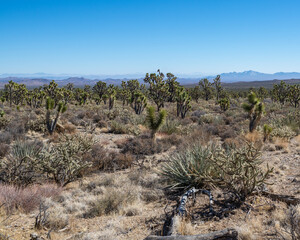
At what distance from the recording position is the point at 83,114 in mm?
22625


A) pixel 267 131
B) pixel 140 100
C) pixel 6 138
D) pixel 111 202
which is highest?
pixel 140 100

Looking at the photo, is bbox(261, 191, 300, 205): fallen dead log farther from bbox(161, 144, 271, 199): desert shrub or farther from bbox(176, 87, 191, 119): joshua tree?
bbox(176, 87, 191, 119): joshua tree

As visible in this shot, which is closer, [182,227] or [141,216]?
[182,227]

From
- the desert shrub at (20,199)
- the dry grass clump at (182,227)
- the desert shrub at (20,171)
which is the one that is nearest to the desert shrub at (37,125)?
the desert shrub at (20,171)

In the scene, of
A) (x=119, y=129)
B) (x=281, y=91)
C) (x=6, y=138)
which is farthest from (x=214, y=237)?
(x=281, y=91)

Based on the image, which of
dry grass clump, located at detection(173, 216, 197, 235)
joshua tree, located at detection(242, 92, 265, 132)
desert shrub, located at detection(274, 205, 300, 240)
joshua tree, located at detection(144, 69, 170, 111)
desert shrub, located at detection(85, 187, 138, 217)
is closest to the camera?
desert shrub, located at detection(274, 205, 300, 240)

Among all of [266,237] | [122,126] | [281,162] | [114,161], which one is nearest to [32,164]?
[114,161]

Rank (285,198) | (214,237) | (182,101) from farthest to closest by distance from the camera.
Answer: (182,101)
(285,198)
(214,237)

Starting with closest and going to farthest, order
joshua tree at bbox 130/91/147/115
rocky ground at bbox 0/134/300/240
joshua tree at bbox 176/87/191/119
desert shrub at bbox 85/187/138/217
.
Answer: rocky ground at bbox 0/134/300/240, desert shrub at bbox 85/187/138/217, joshua tree at bbox 176/87/191/119, joshua tree at bbox 130/91/147/115

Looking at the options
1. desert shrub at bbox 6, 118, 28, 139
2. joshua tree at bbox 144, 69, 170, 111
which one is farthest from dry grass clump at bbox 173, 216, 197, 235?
joshua tree at bbox 144, 69, 170, 111

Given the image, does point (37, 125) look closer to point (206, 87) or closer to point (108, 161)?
point (108, 161)

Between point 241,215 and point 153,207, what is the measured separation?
1842mm

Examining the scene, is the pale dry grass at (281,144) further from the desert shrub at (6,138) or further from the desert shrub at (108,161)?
the desert shrub at (6,138)

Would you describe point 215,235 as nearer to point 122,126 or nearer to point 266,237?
point 266,237
